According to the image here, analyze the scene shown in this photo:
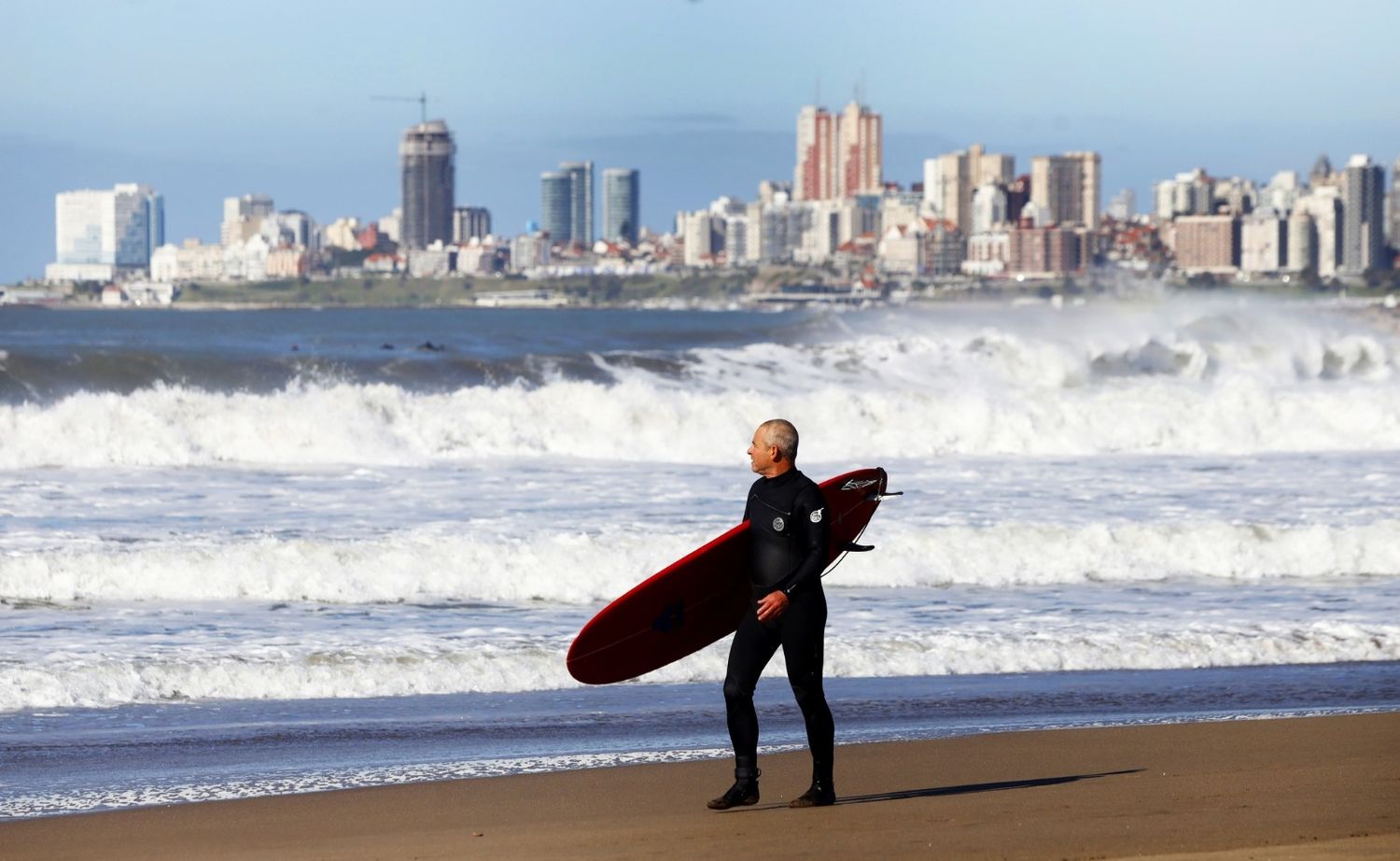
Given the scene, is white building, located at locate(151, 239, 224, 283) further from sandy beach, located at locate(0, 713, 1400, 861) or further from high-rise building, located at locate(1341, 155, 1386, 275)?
sandy beach, located at locate(0, 713, 1400, 861)

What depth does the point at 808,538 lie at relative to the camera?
5672 mm

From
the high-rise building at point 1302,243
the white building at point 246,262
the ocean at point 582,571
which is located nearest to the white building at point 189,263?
the white building at point 246,262

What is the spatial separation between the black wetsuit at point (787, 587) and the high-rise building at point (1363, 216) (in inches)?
6518

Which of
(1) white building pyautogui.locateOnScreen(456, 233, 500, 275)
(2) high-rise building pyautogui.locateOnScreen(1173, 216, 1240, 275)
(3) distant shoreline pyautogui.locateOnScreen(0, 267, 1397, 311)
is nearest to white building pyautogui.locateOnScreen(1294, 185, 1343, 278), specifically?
(2) high-rise building pyautogui.locateOnScreen(1173, 216, 1240, 275)

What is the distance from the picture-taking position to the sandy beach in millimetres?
5336

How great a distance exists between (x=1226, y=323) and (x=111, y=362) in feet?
85.2

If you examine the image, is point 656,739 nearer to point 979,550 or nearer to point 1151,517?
point 979,550

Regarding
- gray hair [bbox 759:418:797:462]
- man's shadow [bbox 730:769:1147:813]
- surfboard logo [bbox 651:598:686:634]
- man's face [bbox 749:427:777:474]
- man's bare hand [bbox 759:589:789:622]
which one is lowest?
man's shadow [bbox 730:769:1147:813]

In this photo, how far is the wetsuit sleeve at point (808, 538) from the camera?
5660 millimetres

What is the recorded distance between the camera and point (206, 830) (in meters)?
5.71

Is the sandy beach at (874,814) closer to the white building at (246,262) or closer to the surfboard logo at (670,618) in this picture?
the surfboard logo at (670,618)

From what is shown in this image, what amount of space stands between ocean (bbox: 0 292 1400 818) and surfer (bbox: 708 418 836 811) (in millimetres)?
1317

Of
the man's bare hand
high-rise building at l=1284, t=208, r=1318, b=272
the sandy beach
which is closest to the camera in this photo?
A: the sandy beach

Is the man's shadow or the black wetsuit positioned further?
the man's shadow
